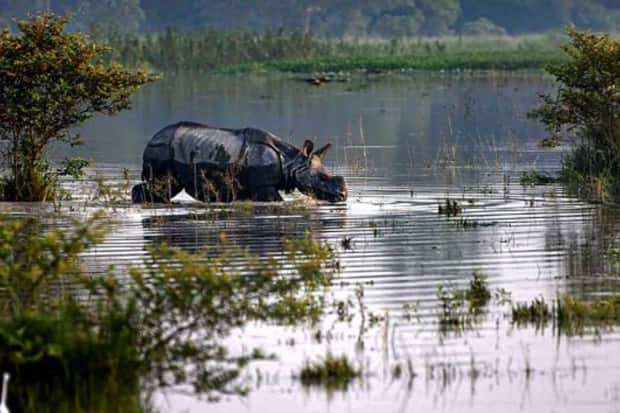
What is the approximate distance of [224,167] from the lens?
2067 centimetres

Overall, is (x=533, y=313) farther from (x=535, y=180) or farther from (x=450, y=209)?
(x=535, y=180)

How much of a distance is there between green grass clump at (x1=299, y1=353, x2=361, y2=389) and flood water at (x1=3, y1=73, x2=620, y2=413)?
0.11 m

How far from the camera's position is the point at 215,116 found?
41.4 m

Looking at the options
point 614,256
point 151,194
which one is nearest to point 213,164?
point 151,194

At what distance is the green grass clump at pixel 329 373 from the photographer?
435 inches

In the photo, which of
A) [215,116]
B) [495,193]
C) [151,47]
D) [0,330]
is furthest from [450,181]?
[151,47]

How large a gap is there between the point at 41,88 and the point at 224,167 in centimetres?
245

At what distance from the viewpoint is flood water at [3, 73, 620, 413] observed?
10.8 m

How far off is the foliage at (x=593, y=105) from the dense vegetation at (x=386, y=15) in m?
90.6

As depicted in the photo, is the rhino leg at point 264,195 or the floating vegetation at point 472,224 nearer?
the floating vegetation at point 472,224

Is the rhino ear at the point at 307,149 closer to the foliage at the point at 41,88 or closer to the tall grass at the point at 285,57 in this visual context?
the foliage at the point at 41,88

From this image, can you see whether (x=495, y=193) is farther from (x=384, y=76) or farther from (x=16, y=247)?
(x=384, y=76)

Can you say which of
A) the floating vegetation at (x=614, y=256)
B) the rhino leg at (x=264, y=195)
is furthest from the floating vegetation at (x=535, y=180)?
the floating vegetation at (x=614, y=256)

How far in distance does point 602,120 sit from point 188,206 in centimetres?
564
